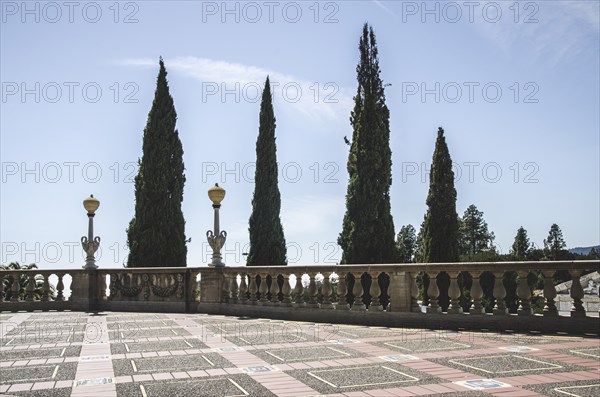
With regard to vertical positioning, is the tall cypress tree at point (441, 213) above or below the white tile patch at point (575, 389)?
above

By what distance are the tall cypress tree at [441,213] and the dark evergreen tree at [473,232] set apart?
49965 mm

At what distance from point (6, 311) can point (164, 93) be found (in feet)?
41.7

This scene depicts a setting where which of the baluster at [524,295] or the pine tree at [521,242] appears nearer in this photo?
the baluster at [524,295]

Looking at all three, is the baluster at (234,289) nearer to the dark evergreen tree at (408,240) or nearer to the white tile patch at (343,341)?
the white tile patch at (343,341)

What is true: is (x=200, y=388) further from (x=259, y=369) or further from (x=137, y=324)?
(x=137, y=324)

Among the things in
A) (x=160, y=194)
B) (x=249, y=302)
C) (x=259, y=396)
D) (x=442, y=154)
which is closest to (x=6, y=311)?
(x=249, y=302)

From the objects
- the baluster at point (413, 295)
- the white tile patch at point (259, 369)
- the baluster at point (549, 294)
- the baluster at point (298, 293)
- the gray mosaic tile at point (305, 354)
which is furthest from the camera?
the baluster at point (298, 293)

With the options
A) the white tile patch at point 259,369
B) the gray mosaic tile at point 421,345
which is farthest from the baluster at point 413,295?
the white tile patch at point 259,369

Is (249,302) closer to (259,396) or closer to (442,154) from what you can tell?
(259,396)

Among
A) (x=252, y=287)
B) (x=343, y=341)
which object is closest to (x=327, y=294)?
(x=252, y=287)

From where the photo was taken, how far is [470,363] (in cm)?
669

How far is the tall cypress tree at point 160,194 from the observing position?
82.2 feet

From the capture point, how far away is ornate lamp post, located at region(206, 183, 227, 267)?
15.4 metres

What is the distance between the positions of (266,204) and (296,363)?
1888 cm
